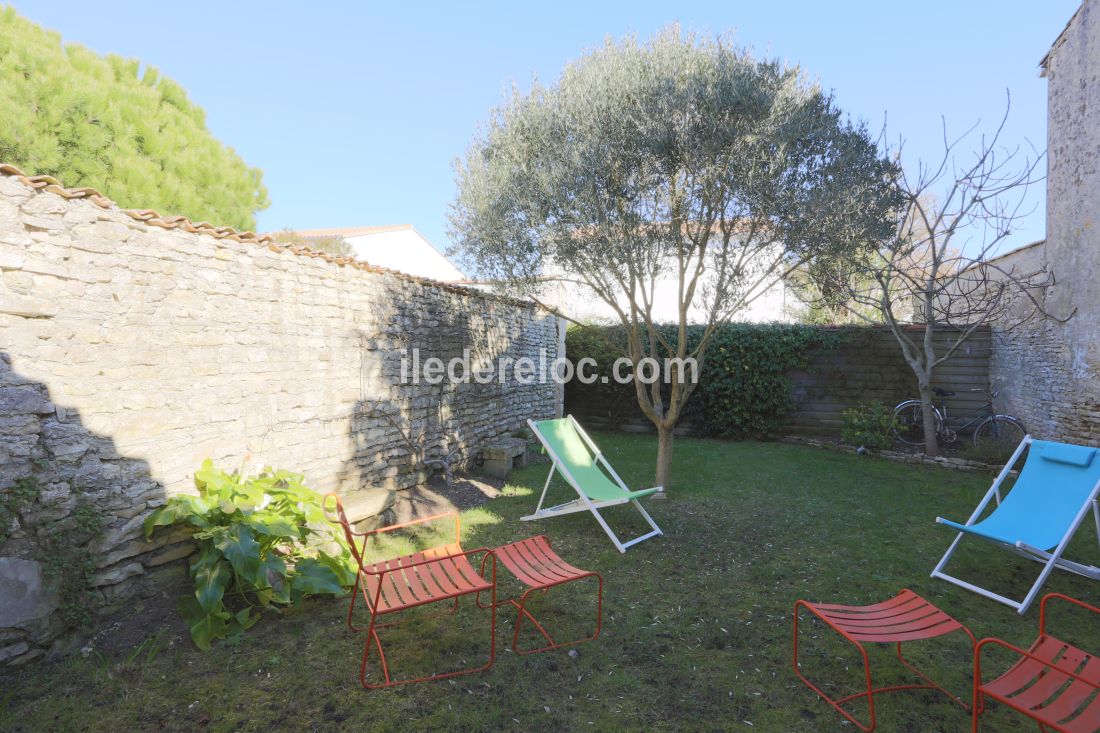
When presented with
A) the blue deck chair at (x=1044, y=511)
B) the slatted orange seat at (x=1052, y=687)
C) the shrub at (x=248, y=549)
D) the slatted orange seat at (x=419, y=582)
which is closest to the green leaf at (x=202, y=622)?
the shrub at (x=248, y=549)

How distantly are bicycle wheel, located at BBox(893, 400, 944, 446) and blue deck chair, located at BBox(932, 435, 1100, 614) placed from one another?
4.86 metres

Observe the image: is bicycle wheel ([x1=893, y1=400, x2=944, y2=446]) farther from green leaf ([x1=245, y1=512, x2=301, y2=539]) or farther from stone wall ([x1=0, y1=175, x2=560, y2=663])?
green leaf ([x1=245, y1=512, x2=301, y2=539])

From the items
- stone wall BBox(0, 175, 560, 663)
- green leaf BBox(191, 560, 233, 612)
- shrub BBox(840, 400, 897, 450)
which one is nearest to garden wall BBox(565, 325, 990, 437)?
Answer: shrub BBox(840, 400, 897, 450)

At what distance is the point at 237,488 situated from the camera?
3619mm

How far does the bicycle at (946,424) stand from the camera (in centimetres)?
805

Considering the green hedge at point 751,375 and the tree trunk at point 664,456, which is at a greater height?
the green hedge at point 751,375

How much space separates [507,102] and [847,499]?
19.0 feet

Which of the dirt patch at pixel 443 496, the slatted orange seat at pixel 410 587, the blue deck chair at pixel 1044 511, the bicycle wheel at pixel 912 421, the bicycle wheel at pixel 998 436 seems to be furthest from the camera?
the bicycle wheel at pixel 912 421

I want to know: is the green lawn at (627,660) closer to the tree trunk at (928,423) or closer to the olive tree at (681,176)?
the olive tree at (681,176)

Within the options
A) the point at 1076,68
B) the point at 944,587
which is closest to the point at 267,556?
the point at 944,587

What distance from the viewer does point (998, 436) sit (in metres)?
8.26

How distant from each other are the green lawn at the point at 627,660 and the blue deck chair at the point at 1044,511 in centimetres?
27

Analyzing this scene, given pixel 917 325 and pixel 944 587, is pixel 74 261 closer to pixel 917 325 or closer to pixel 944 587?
pixel 944 587

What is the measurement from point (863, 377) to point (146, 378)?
33.0ft
